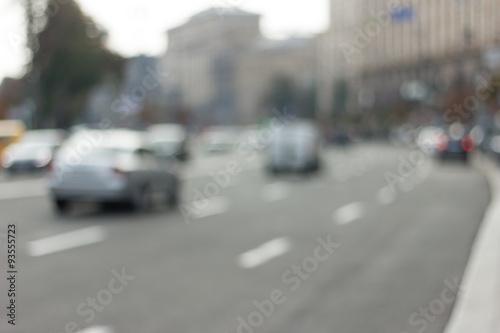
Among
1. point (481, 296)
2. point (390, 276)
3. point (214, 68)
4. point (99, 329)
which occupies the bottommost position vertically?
point (214, 68)

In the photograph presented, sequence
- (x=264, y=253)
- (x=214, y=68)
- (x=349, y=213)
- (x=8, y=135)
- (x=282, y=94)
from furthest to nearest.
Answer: (x=214, y=68), (x=282, y=94), (x=8, y=135), (x=349, y=213), (x=264, y=253)

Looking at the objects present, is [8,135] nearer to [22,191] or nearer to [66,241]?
[22,191]

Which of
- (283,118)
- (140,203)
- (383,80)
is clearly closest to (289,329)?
(140,203)

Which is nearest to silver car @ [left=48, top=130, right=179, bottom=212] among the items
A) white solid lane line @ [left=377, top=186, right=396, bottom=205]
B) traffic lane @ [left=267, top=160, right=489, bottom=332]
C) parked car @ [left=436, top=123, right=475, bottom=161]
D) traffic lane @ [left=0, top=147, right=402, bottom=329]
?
traffic lane @ [left=0, top=147, right=402, bottom=329]

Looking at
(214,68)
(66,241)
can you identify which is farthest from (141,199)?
(214,68)

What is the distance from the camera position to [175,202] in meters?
17.2

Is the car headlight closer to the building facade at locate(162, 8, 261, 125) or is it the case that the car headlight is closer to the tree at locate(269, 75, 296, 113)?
the tree at locate(269, 75, 296, 113)

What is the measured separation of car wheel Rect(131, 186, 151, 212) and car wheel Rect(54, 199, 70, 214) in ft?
3.89

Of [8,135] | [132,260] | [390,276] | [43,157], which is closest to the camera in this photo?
[390,276]

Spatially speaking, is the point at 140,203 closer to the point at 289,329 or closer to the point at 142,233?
the point at 142,233

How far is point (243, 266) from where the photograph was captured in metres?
9.07

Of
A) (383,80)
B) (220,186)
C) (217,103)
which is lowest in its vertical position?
(217,103)

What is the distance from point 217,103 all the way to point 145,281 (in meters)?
162

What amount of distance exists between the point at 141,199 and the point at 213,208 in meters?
1.73
